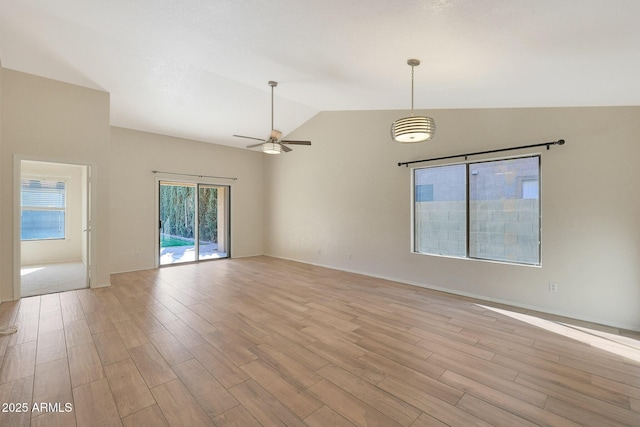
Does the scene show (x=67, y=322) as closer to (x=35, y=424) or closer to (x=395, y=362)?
(x=35, y=424)

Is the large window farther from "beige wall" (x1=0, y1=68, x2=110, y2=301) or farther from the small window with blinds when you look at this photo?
the small window with blinds

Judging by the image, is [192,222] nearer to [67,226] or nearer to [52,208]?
[67,226]

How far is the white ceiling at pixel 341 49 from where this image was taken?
2.08m

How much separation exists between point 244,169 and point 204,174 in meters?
1.19

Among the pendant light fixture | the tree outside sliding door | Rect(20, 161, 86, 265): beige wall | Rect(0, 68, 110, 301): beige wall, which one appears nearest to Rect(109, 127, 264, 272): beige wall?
the tree outside sliding door

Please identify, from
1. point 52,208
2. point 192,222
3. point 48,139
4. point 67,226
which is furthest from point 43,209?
point 48,139

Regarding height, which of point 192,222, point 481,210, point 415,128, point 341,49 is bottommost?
point 192,222

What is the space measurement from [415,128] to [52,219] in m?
8.98

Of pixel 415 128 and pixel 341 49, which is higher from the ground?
pixel 341 49

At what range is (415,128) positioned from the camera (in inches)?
106

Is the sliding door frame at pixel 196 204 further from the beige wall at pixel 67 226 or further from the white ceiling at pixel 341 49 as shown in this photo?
the beige wall at pixel 67 226

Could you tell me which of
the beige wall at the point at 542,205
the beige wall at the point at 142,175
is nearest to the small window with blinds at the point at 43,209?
the beige wall at the point at 142,175

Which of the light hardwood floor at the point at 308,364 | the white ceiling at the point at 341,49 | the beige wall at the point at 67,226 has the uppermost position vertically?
the white ceiling at the point at 341,49

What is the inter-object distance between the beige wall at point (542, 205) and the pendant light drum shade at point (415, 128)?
6.70ft
